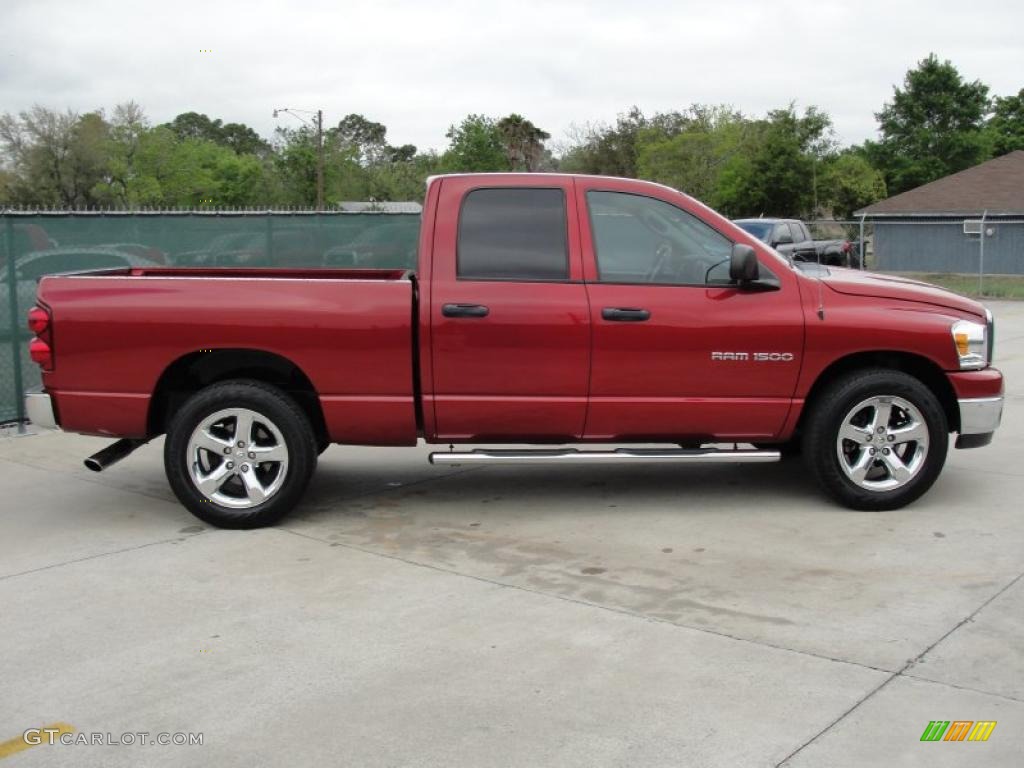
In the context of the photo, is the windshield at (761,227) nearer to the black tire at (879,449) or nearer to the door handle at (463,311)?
the black tire at (879,449)

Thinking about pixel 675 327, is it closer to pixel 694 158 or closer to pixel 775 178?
pixel 775 178

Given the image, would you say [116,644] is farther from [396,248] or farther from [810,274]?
[396,248]

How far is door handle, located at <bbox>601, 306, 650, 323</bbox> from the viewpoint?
6.52 meters

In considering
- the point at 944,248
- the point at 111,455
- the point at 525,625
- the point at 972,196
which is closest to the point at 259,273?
the point at 111,455

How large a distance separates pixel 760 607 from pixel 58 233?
25.4 feet

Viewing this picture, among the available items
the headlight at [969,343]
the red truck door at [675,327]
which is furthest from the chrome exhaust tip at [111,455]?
the headlight at [969,343]

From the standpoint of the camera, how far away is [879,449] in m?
6.71

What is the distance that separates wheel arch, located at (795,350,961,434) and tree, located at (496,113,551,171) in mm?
57764

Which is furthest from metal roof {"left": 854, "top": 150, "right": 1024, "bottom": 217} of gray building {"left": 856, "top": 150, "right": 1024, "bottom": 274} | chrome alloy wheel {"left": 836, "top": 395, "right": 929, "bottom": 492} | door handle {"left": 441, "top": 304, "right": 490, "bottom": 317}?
door handle {"left": 441, "top": 304, "right": 490, "bottom": 317}

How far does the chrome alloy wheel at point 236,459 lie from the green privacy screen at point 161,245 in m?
4.02

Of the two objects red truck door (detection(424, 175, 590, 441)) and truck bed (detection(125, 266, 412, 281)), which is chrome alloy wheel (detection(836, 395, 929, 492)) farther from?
truck bed (detection(125, 266, 412, 281))

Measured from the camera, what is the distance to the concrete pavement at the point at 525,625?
→ 3922 millimetres

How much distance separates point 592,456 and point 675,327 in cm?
89

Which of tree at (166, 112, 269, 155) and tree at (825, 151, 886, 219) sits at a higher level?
tree at (166, 112, 269, 155)
